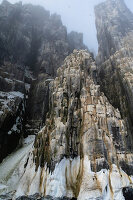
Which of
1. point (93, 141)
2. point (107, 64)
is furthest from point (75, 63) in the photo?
point (93, 141)

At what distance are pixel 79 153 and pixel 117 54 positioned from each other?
140 feet

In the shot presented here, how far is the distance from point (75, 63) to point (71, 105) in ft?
48.8

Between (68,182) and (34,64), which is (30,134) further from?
(34,64)

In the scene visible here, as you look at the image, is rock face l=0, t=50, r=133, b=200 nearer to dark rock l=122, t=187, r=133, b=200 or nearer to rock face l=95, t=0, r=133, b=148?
Answer: dark rock l=122, t=187, r=133, b=200

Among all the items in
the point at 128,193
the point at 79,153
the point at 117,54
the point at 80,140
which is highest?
the point at 117,54

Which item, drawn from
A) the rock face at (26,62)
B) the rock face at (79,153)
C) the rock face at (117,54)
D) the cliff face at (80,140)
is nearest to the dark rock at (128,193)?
the cliff face at (80,140)

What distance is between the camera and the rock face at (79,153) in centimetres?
3142

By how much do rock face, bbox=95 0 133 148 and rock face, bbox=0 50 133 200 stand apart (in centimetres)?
532

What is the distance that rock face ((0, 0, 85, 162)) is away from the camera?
57625mm

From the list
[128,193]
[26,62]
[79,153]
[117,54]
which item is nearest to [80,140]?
[79,153]

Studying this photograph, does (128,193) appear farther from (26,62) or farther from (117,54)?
(26,62)

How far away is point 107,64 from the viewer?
6525 centimetres

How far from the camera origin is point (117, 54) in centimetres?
6494

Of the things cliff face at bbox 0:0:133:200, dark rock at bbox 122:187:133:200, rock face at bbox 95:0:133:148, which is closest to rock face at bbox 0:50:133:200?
cliff face at bbox 0:0:133:200
